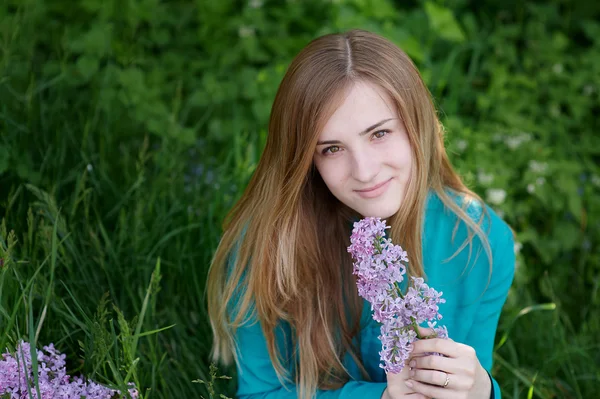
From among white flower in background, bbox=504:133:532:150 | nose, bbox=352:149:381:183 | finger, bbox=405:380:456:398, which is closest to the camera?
finger, bbox=405:380:456:398

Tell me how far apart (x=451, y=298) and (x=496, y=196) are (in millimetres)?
944

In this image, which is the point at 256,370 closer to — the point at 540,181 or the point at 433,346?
the point at 433,346

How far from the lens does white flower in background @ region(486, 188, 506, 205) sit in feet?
9.36

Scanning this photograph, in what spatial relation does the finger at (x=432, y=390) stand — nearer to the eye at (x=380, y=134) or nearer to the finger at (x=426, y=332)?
the finger at (x=426, y=332)

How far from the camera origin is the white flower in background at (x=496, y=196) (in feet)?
9.36

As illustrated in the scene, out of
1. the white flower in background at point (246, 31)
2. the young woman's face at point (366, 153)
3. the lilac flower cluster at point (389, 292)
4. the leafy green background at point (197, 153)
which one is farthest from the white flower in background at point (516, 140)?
the lilac flower cluster at point (389, 292)

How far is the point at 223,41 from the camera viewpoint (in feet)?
11.6

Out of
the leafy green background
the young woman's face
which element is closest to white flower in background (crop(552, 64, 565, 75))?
the leafy green background

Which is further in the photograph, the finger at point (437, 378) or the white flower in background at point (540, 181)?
the white flower in background at point (540, 181)

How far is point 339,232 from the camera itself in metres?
2.05

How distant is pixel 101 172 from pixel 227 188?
45cm

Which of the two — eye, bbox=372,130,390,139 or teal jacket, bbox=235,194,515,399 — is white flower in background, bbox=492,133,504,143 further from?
eye, bbox=372,130,390,139

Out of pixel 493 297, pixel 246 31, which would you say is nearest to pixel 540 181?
pixel 493 297

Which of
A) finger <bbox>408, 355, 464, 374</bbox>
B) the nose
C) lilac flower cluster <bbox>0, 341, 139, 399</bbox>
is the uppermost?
the nose
